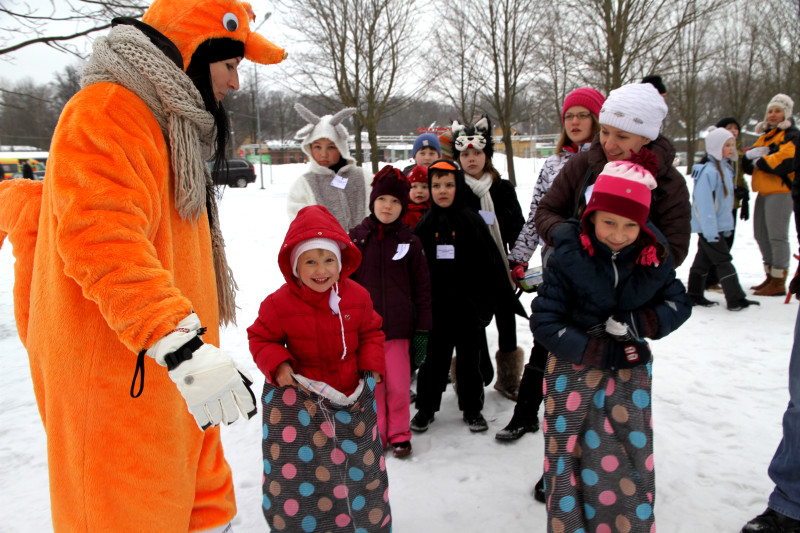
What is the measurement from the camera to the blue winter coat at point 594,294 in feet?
6.58

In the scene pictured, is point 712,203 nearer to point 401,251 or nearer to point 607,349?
point 401,251

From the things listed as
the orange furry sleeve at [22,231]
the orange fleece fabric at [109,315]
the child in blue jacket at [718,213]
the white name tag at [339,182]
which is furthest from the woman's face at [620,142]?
the child in blue jacket at [718,213]

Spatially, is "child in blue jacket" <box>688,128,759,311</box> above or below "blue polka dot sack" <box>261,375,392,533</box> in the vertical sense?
above

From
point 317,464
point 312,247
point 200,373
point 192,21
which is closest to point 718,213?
point 312,247

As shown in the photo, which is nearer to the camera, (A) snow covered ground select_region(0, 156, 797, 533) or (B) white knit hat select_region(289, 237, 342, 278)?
(B) white knit hat select_region(289, 237, 342, 278)

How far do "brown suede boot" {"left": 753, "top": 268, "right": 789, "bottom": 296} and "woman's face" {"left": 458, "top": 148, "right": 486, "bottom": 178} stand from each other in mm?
4381

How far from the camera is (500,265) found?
347cm

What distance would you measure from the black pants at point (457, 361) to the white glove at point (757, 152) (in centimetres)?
516

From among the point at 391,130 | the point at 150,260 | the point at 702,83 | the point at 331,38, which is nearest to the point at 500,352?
the point at 150,260

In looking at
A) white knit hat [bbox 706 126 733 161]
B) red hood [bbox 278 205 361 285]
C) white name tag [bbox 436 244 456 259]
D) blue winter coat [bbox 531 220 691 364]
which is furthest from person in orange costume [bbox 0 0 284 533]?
white knit hat [bbox 706 126 733 161]

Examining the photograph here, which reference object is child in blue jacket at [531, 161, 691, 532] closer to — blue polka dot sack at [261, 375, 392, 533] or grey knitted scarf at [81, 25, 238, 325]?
blue polka dot sack at [261, 375, 392, 533]

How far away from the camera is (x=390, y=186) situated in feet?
10.3

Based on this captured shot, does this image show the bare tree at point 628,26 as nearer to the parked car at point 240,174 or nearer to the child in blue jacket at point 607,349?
the child in blue jacket at point 607,349

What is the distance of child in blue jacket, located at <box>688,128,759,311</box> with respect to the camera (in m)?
5.60
